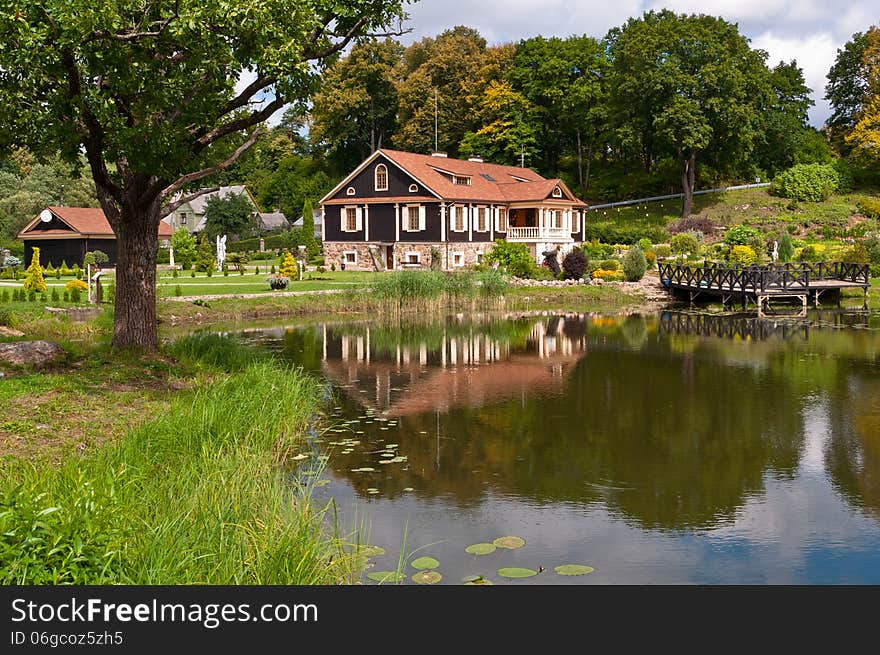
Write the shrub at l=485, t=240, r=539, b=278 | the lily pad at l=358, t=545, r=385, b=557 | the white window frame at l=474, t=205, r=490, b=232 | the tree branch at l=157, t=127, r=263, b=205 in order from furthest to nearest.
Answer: the white window frame at l=474, t=205, r=490, b=232, the shrub at l=485, t=240, r=539, b=278, the tree branch at l=157, t=127, r=263, b=205, the lily pad at l=358, t=545, r=385, b=557

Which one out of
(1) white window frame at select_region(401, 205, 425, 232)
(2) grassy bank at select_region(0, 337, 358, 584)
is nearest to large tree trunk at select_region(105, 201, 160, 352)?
(2) grassy bank at select_region(0, 337, 358, 584)

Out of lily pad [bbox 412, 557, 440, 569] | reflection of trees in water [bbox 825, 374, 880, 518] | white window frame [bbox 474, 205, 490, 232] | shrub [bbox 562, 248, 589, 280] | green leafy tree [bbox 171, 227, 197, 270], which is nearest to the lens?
lily pad [bbox 412, 557, 440, 569]

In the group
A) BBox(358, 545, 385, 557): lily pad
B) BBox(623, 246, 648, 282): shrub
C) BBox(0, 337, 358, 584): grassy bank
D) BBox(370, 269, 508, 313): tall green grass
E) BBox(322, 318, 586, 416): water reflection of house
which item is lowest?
BBox(358, 545, 385, 557): lily pad

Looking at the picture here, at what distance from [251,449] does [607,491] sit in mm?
4372

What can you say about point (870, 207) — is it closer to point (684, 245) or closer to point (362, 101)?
point (684, 245)

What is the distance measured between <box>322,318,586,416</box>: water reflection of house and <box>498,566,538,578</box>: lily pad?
7.53m

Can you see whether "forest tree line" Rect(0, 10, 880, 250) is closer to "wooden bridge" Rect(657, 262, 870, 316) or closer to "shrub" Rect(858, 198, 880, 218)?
"shrub" Rect(858, 198, 880, 218)

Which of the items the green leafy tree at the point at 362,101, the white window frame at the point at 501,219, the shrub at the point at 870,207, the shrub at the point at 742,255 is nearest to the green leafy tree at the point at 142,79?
the shrub at the point at 742,255

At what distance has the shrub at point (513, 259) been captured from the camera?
4431 centimetres

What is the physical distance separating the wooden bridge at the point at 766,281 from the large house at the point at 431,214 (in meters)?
11.8

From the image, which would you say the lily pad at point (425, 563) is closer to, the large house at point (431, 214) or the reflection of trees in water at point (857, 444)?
the reflection of trees in water at point (857, 444)

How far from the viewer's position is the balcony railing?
50625 mm
